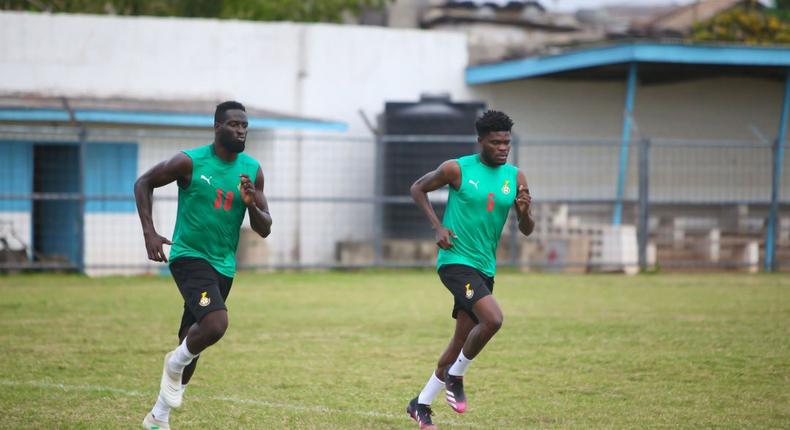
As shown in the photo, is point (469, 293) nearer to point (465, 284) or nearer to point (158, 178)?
point (465, 284)

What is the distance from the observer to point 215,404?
871 cm

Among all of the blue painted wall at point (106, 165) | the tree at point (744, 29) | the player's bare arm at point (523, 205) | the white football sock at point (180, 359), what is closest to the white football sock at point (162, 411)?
the white football sock at point (180, 359)

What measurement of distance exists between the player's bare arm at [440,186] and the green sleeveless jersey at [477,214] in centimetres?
5

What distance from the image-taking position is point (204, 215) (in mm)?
7773

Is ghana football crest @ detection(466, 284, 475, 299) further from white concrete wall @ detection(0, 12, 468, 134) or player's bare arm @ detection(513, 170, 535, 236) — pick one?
white concrete wall @ detection(0, 12, 468, 134)

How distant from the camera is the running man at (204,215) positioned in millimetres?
7590

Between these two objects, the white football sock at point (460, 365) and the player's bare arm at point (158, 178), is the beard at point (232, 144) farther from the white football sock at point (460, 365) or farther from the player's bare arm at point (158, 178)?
the white football sock at point (460, 365)

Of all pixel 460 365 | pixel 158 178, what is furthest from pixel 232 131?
pixel 460 365

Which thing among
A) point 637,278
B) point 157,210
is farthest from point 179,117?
point 637,278

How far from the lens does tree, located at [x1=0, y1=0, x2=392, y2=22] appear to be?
34688mm

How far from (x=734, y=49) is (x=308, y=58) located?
29.1ft

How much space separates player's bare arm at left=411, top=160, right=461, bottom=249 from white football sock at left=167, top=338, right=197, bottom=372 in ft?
6.31

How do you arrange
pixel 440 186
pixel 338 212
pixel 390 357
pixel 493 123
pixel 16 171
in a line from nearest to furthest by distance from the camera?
pixel 493 123
pixel 440 186
pixel 390 357
pixel 16 171
pixel 338 212

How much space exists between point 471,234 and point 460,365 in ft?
3.12
